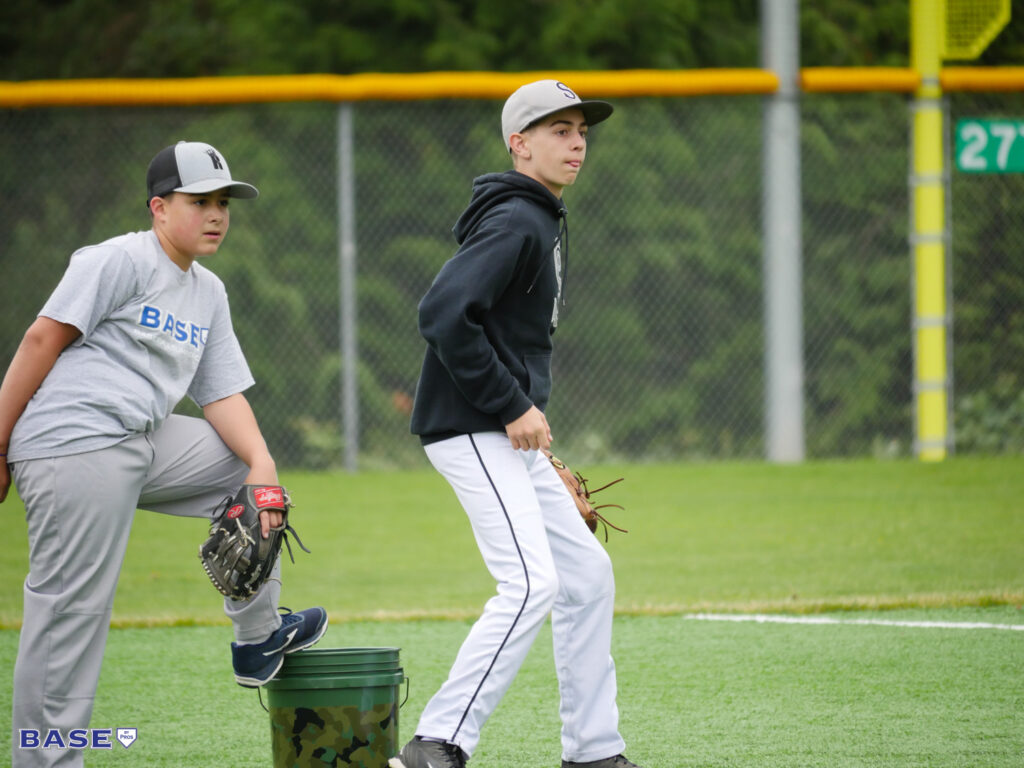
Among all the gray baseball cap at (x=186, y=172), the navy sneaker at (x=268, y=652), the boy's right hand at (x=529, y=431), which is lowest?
the navy sneaker at (x=268, y=652)

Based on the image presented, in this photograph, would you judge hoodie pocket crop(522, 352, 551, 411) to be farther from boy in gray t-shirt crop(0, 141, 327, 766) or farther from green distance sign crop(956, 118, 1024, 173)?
green distance sign crop(956, 118, 1024, 173)

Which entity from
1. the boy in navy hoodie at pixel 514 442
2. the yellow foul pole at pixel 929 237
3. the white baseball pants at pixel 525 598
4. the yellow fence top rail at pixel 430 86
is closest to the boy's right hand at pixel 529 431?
the boy in navy hoodie at pixel 514 442

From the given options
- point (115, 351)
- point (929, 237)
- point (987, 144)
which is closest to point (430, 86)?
point (929, 237)

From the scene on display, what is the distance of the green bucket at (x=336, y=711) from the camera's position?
12.6 feet

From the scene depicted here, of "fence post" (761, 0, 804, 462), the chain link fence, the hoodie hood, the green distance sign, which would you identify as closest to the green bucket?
the hoodie hood

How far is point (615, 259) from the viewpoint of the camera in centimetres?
1165

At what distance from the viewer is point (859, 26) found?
1482 centimetres

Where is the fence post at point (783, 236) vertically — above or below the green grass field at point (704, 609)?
above

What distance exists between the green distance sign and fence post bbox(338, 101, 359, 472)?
4.74 meters

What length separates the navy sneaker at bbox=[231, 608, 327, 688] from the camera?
13.0 feet

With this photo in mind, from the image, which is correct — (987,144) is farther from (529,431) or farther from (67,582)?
(67,582)

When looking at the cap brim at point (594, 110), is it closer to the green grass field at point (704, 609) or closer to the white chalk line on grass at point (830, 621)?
the green grass field at point (704, 609)

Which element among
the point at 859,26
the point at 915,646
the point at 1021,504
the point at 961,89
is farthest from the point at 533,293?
the point at 859,26

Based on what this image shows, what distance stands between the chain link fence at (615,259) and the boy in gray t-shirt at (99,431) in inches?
283
